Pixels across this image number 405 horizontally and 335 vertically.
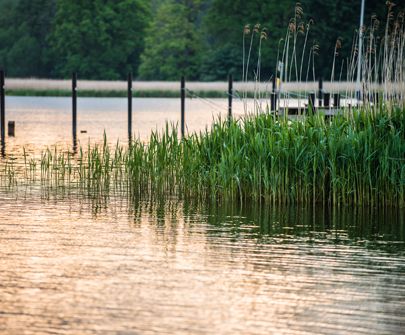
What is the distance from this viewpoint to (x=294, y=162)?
653 inches

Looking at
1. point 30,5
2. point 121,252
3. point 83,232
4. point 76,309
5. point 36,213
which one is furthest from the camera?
point 30,5

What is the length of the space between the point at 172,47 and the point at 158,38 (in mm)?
2423

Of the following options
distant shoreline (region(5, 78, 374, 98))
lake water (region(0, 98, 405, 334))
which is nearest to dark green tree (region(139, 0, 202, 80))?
distant shoreline (region(5, 78, 374, 98))

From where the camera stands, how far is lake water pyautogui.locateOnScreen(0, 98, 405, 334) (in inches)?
384

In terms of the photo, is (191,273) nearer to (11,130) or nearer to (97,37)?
(11,130)

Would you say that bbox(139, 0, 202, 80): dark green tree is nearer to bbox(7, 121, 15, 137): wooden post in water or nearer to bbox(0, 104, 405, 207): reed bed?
bbox(7, 121, 15, 137): wooden post in water

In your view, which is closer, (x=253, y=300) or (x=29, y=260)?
(x=253, y=300)

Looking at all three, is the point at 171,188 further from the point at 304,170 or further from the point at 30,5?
the point at 30,5

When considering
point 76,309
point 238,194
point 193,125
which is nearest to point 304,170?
point 238,194

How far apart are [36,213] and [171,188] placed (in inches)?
103

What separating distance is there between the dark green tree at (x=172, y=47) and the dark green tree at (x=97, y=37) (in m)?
1.58

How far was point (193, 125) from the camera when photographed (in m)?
40.8

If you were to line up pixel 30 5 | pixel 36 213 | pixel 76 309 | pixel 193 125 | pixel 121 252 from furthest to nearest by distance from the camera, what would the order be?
pixel 30 5, pixel 193 125, pixel 36 213, pixel 121 252, pixel 76 309

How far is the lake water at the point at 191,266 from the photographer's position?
976cm
